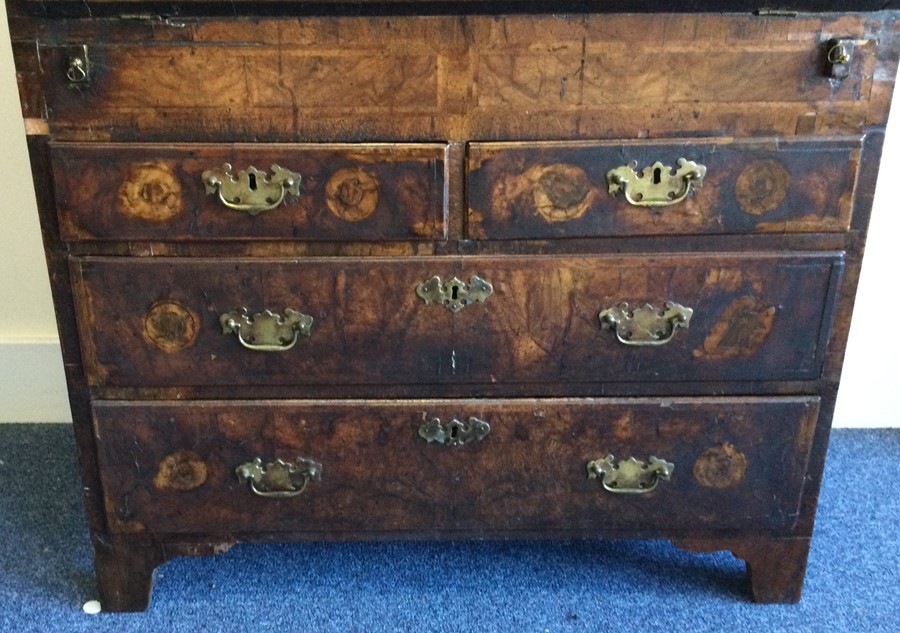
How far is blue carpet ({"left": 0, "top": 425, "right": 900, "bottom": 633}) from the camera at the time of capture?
134 cm

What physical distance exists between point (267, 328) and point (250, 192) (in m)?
0.19

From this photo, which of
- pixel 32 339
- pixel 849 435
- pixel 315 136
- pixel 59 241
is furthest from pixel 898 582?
pixel 32 339

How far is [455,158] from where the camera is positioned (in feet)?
3.55

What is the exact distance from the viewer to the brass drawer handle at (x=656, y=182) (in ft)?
3.55

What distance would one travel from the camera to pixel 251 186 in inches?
42.6

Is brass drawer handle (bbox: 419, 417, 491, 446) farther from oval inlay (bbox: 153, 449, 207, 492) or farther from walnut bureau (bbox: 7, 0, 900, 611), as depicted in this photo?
oval inlay (bbox: 153, 449, 207, 492)

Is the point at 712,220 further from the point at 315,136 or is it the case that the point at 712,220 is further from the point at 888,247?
the point at 888,247

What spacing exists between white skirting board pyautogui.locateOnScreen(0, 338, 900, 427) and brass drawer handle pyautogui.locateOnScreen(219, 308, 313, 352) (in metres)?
0.88

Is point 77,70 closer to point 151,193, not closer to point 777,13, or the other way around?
point 151,193

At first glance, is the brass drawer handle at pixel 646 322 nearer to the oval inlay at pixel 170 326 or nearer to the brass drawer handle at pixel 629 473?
the brass drawer handle at pixel 629 473

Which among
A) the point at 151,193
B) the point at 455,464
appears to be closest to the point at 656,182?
the point at 455,464

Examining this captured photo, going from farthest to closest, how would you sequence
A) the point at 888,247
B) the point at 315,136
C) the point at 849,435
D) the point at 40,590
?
1. the point at 849,435
2. the point at 888,247
3. the point at 40,590
4. the point at 315,136

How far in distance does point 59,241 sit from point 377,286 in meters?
0.43

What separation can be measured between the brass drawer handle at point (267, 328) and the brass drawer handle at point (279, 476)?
19 cm
